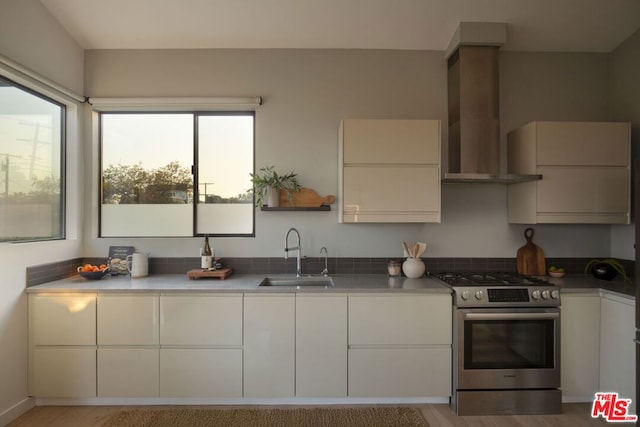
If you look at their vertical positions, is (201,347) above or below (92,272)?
below

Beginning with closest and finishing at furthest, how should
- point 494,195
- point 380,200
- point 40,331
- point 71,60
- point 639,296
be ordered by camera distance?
A: point 639,296 → point 40,331 → point 380,200 → point 71,60 → point 494,195

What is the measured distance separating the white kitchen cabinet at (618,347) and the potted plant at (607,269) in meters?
0.42

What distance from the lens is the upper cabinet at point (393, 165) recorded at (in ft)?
8.72

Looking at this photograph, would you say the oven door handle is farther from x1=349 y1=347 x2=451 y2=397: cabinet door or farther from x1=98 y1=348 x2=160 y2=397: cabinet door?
x1=98 y1=348 x2=160 y2=397: cabinet door

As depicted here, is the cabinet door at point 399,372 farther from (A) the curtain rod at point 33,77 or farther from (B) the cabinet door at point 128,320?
(A) the curtain rod at point 33,77

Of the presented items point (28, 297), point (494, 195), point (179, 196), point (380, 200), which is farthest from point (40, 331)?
point (494, 195)

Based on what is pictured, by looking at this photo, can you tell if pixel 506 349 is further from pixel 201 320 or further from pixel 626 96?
pixel 626 96

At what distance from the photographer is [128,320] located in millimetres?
2408

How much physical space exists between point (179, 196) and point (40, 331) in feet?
4.50

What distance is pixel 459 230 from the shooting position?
10.1 feet

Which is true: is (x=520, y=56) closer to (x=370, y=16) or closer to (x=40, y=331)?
(x=370, y=16)

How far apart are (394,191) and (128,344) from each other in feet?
7.21

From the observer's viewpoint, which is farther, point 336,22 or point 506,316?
point 336,22

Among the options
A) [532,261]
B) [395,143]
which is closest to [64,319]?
[395,143]
